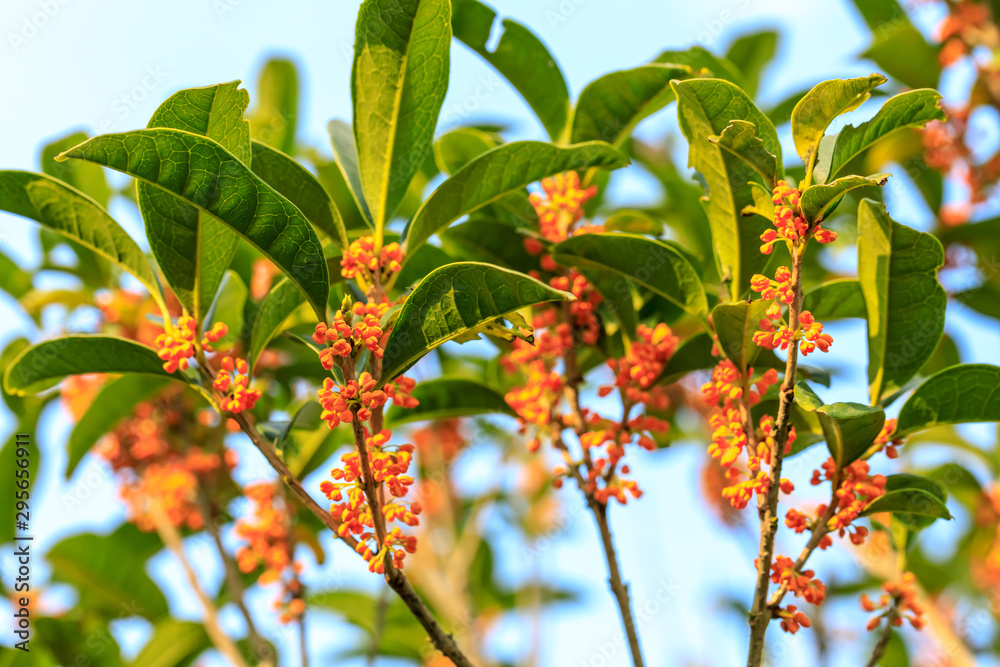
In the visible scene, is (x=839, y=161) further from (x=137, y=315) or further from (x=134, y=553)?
(x=134, y=553)

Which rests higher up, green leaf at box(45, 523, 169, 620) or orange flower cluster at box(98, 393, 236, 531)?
orange flower cluster at box(98, 393, 236, 531)

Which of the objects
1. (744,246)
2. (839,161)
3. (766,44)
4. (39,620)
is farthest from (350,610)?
(766,44)

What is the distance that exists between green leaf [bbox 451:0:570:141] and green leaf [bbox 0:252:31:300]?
2.67 metres

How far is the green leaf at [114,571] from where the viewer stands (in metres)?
3.58

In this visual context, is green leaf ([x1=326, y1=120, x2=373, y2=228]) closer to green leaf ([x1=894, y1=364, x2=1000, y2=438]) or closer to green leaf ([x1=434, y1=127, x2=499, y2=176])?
green leaf ([x1=434, y1=127, x2=499, y2=176])

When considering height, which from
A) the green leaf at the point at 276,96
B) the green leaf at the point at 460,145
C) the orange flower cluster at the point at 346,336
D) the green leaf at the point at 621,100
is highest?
the green leaf at the point at 276,96

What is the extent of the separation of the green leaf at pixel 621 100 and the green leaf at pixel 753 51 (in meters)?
2.29

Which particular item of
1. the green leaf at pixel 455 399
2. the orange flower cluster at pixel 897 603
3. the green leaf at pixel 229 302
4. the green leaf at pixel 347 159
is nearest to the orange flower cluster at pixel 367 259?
the green leaf at pixel 347 159

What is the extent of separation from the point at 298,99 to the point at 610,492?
3082 millimetres

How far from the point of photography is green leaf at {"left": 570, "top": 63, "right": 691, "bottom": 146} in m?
2.15

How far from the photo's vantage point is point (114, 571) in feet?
12.2

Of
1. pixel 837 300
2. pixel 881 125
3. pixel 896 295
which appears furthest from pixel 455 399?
pixel 881 125

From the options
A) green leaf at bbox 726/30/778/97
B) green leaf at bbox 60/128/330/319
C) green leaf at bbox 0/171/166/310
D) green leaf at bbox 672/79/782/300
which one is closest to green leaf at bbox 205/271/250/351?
green leaf at bbox 0/171/166/310

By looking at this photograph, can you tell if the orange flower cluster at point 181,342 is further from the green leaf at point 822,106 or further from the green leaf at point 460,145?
the green leaf at point 822,106
